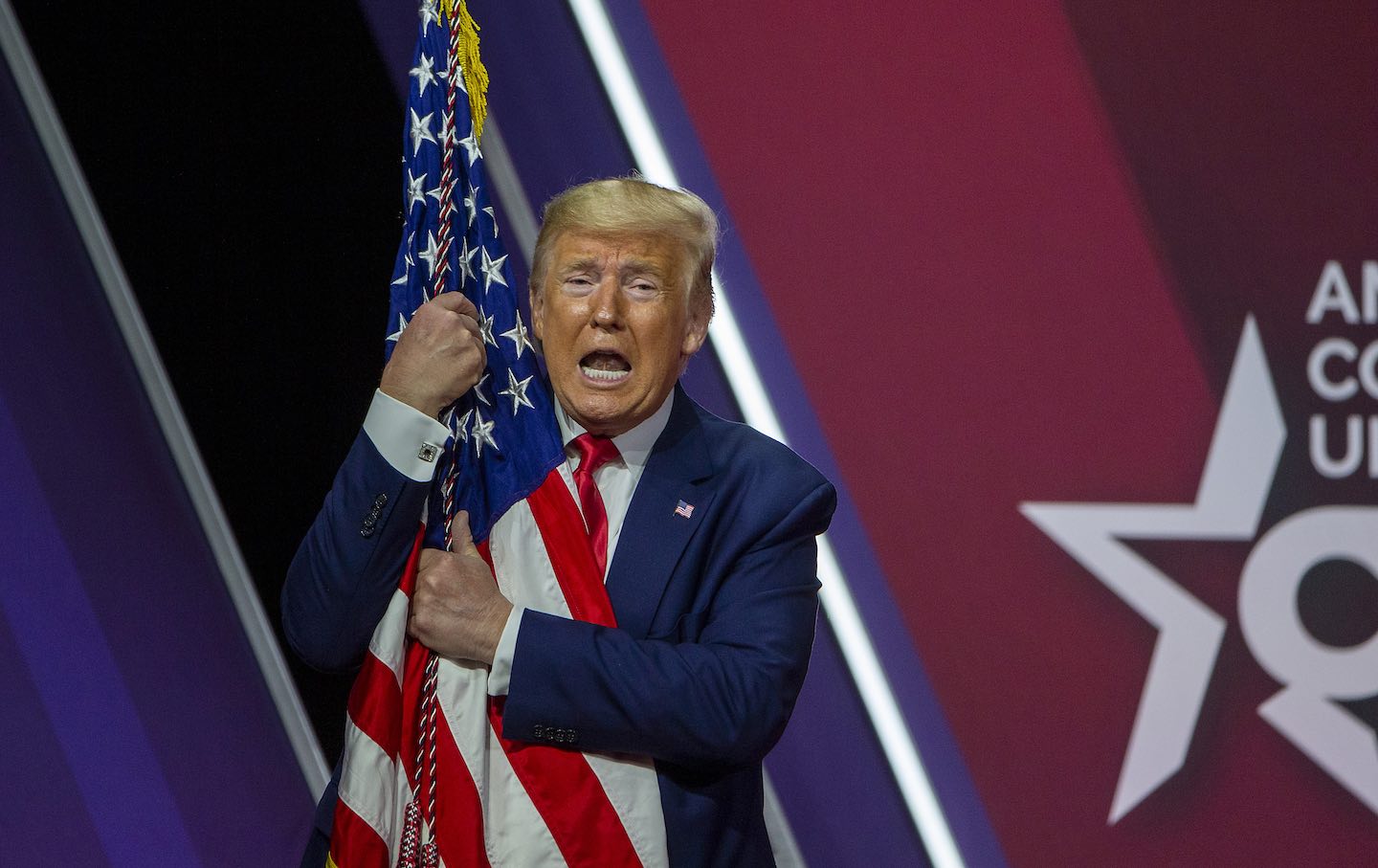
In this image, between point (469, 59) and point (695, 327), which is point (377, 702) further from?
point (469, 59)

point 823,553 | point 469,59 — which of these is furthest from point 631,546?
point 823,553

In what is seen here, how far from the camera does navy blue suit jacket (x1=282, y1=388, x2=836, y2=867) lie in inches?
66.6

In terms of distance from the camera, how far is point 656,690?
168 cm

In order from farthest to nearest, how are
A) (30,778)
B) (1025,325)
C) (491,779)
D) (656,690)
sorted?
(1025,325), (30,778), (491,779), (656,690)

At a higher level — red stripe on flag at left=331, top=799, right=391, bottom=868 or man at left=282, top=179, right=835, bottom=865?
man at left=282, top=179, right=835, bottom=865

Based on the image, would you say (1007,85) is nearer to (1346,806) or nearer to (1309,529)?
(1309,529)

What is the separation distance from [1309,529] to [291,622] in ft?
6.88

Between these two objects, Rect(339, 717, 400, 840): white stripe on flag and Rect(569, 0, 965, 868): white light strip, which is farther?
Rect(569, 0, 965, 868): white light strip

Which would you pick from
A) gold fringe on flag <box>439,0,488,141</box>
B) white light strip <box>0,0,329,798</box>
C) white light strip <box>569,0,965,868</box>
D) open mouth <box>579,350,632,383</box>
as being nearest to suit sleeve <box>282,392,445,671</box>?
open mouth <box>579,350,632,383</box>

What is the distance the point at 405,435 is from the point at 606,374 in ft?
1.00

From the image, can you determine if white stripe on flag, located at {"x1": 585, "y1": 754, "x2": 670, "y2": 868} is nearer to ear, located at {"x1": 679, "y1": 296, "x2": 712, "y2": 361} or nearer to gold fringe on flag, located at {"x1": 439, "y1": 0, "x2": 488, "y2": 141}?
ear, located at {"x1": 679, "y1": 296, "x2": 712, "y2": 361}

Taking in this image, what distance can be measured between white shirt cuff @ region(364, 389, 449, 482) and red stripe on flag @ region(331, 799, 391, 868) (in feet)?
1.57

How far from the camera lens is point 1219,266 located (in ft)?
9.22

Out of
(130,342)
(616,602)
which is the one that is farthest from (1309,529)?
(130,342)
